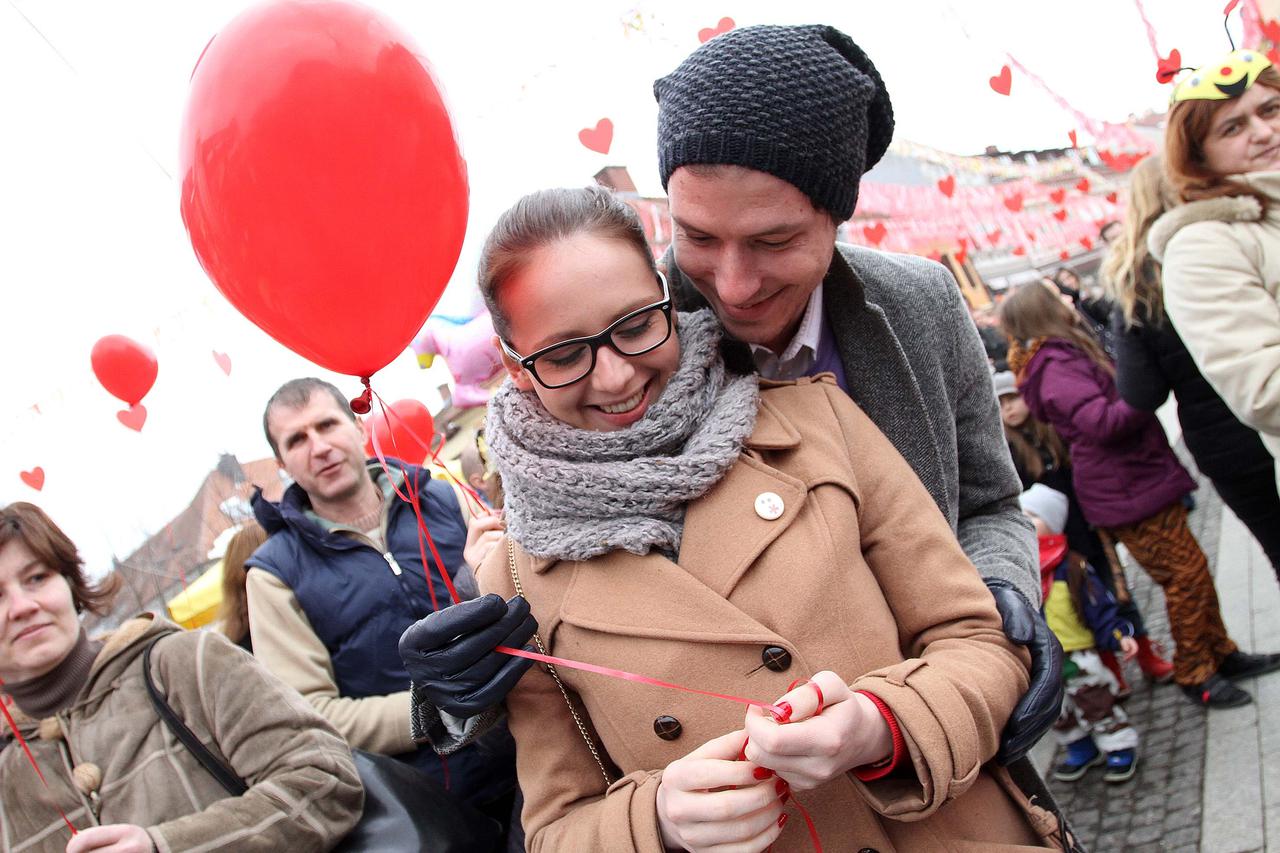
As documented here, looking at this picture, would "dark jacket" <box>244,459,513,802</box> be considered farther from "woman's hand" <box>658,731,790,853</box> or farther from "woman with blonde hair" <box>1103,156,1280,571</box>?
"woman with blonde hair" <box>1103,156,1280,571</box>

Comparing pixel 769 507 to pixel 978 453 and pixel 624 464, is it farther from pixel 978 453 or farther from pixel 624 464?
pixel 978 453

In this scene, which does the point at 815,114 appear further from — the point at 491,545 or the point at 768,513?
the point at 491,545

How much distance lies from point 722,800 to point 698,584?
347mm

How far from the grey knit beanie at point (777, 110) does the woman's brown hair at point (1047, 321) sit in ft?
10.8

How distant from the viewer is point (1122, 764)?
4043mm

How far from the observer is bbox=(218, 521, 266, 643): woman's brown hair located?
12.4 feet

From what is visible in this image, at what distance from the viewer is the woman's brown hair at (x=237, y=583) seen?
379 cm

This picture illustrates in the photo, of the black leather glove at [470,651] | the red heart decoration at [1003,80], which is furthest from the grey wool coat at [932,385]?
the red heart decoration at [1003,80]

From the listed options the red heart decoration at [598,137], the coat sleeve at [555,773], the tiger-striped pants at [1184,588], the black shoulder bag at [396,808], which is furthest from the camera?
the red heart decoration at [598,137]

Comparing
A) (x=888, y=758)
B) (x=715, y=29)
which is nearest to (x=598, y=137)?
(x=715, y=29)

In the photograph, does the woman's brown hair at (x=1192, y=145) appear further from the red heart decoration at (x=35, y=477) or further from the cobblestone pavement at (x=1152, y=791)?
the red heart decoration at (x=35, y=477)

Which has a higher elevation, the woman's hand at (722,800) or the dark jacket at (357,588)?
the woman's hand at (722,800)

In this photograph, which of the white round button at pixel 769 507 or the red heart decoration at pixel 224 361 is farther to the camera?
the red heart decoration at pixel 224 361

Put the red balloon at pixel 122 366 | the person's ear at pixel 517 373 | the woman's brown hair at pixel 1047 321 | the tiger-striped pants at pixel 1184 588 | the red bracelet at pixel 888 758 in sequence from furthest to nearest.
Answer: the red balloon at pixel 122 366 < the woman's brown hair at pixel 1047 321 < the tiger-striped pants at pixel 1184 588 < the person's ear at pixel 517 373 < the red bracelet at pixel 888 758
